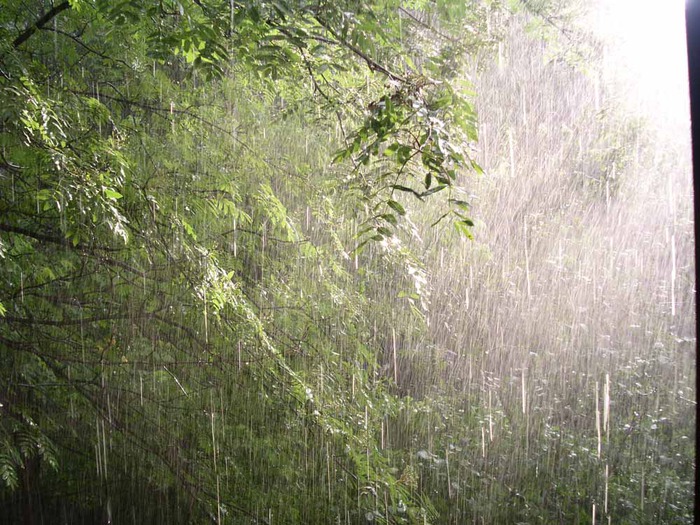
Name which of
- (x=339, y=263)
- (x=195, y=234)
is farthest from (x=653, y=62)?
(x=195, y=234)

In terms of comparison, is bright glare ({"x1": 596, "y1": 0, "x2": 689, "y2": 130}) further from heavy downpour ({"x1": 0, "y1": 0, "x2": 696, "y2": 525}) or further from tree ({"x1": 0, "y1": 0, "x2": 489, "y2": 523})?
tree ({"x1": 0, "y1": 0, "x2": 489, "y2": 523})

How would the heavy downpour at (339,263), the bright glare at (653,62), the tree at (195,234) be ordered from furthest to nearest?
the bright glare at (653,62) → the heavy downpour at (339,263) → the tree at (195,234)

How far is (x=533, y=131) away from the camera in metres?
10.1

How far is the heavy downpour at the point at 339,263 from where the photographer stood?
2.63m

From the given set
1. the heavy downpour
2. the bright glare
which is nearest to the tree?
the heavy downpour

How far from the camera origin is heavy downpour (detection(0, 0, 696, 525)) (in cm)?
263

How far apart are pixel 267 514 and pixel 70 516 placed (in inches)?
103

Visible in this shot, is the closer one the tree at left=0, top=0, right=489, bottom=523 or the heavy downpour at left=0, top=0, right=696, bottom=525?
the tree at left=0, top=0, right=489, bottom=523

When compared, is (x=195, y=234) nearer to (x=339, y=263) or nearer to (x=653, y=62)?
(x=339, y=263)

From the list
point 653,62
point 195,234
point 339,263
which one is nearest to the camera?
point 195,234

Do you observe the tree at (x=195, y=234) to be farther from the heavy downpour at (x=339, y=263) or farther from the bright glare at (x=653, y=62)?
the bright glare at (x=653, y=62)

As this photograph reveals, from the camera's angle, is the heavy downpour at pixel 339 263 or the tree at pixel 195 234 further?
the heavy downpour at pixel 339 263

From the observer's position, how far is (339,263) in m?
6.05

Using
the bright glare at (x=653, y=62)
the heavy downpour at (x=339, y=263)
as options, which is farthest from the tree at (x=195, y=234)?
the bright glare at (x=653, y=62)
